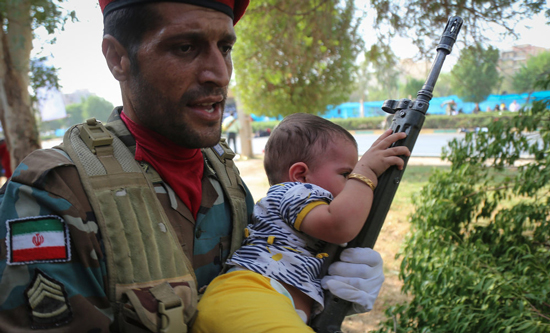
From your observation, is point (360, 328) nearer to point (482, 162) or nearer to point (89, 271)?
point (482, 162)

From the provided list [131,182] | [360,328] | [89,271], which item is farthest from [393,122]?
[360,328]

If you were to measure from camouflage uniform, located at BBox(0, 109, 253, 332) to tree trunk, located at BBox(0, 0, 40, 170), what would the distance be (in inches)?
150

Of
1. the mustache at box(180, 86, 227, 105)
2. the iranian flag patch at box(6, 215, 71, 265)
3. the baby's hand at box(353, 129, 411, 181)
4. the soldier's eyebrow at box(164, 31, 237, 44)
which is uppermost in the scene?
the soldier's eyebrow at box(164, 31, 237, 44)

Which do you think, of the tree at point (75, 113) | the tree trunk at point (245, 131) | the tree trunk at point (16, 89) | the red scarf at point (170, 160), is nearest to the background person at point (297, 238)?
the red scarf at point (170, 160)

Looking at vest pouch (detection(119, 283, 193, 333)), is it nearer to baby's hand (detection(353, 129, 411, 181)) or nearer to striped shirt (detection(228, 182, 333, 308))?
striped shirt (detection(228, 182, 333, 308))

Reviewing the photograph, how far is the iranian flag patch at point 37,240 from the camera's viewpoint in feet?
3.56

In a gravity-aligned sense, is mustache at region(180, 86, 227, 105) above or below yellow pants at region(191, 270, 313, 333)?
above

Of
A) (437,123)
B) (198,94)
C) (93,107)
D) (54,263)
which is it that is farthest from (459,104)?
(93,107)

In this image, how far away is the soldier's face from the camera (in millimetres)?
1433

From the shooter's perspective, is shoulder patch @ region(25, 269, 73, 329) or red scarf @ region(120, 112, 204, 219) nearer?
shoulder patch @ region(25, 269, 73, 329)

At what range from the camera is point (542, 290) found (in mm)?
2428

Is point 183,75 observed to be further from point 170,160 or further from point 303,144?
point 303,144

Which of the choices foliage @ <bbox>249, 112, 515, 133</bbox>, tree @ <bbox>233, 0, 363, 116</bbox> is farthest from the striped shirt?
foliage @ <bbox>249, 112, 515, 133</bbox>

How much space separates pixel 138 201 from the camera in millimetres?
1341
